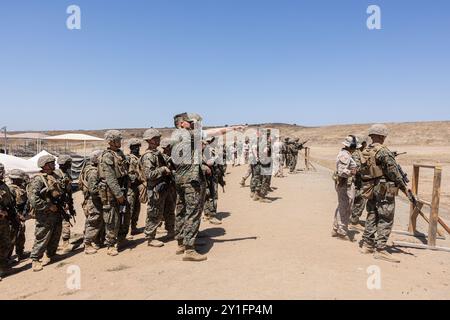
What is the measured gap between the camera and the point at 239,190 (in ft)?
41.9

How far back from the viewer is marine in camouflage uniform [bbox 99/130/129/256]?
5406 millimetres

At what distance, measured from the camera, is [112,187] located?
538 centimetres

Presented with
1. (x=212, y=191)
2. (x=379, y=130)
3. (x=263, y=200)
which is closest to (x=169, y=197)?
(x=212, y=191)

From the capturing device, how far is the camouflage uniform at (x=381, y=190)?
506 cm

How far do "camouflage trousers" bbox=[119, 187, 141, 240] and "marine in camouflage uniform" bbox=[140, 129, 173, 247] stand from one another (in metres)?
0.45

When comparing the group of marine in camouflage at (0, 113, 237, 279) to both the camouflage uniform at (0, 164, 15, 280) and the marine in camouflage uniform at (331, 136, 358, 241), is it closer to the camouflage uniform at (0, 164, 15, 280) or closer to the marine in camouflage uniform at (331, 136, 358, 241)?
the camouflage uniform at (0, 164, 15, 280)

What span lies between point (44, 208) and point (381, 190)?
5.34 metres

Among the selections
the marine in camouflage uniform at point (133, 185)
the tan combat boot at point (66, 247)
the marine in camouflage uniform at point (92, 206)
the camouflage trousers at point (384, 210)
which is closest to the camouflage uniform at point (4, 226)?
the tan combat boot at point (66, 247)

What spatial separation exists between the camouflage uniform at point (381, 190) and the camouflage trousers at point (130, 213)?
4.17m

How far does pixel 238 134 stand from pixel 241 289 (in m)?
23.5

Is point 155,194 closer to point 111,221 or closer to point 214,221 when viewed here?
point 111,221

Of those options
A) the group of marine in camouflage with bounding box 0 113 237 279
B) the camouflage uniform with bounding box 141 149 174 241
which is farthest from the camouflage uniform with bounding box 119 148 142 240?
the camouflage uniform with bounding box 141 149 174 241
